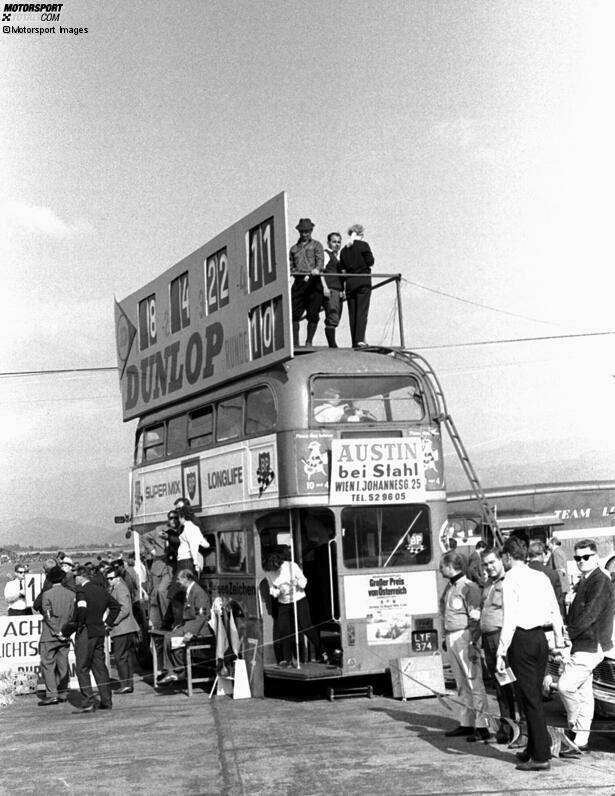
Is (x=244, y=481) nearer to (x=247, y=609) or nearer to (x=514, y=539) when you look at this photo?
(x=247, y=609)

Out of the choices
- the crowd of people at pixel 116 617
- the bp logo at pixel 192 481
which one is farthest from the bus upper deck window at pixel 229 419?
the crowd of people at pixel 116 617

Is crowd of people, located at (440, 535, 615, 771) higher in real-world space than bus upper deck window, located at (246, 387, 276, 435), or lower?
lower

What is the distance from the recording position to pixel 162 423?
18.4 metres

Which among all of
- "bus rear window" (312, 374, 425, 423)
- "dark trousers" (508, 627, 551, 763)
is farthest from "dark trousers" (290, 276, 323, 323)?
"dark trousers" (508, 627, 551, 763)

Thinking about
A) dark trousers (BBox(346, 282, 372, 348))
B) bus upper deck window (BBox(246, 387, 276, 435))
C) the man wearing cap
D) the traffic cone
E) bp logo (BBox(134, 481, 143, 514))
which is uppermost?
dark trousers (BBox(346, 282, 372, 348))

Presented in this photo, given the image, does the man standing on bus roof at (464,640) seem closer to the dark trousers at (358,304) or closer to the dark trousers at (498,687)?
the dark trousers at (498,687)

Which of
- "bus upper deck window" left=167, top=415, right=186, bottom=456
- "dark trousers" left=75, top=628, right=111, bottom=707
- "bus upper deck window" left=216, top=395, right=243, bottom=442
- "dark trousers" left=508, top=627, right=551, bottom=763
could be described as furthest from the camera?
"bus upper deck window" left=167, top=415, right=186, bottom=456

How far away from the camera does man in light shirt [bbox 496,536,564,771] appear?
29.6 feet

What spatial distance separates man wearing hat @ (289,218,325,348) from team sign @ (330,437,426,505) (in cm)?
219

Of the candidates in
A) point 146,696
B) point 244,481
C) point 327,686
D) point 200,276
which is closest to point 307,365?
point 244,481

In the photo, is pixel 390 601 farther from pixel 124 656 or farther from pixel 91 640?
pixel 124 656

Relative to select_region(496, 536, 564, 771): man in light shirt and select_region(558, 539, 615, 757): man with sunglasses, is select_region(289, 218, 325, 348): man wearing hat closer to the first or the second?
select_region(558, 539, 615, 757): man with sunglasses

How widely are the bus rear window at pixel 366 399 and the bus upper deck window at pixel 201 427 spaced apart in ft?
8.59

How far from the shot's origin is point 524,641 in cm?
918
